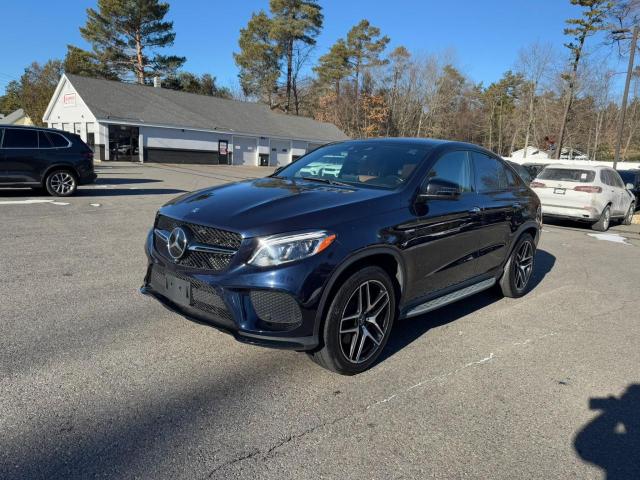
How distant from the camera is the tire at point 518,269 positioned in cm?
529

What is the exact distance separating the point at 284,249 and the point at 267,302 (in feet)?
1.14

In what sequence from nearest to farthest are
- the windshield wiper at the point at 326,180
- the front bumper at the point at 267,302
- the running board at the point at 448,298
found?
the front bumper at the point at 267,302 → the running board at the point at 448,298 → the windshield wiper at the point at 326,180

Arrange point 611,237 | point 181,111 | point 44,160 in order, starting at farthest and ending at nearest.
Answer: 1. point 181,111
2. point 44,160
3. point 611,237

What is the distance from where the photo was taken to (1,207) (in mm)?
9539

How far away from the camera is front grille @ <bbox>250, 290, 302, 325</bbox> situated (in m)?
2.89

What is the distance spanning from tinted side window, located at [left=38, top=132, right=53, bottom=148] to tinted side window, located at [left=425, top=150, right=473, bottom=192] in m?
10.7

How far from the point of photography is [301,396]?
307cm

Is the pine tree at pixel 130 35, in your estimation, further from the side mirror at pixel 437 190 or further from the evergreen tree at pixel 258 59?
the side mirror at pixel 437 190

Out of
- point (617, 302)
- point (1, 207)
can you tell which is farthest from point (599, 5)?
point (1, 207)

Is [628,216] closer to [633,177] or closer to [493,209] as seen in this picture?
[633,177]

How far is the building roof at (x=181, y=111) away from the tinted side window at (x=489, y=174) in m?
29.8

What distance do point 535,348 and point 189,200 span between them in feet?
10.6

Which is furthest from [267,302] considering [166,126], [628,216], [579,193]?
[166,126]

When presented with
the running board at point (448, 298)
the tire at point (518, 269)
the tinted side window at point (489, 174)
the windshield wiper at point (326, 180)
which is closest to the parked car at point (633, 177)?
the tire at point (518, 269)
